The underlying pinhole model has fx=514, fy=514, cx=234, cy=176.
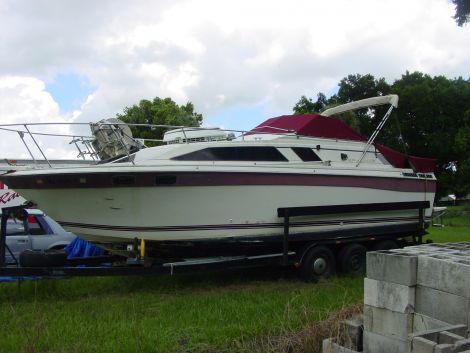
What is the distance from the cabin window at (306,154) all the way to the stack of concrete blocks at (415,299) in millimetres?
4156

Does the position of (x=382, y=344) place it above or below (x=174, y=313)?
above

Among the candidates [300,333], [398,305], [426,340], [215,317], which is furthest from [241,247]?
[426,340]

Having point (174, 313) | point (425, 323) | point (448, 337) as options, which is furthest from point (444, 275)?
point (174, 313)

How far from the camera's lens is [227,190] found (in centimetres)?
740

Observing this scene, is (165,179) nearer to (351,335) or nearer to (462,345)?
(351,335)

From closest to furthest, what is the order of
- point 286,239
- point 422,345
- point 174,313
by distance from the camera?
1. point 422,345
2. point 174,313
3. point 286,239

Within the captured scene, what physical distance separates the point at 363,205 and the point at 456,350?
5494mm

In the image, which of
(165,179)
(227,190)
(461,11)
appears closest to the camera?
(165,179)

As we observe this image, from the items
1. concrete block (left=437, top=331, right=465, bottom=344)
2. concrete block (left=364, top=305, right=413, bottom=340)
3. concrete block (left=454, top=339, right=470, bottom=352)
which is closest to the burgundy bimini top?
concrete block (left=364, top=305, right=413, bottom=340)

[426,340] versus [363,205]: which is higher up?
[363,205]

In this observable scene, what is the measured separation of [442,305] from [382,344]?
0.61 metres

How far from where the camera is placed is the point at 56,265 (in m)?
7.05

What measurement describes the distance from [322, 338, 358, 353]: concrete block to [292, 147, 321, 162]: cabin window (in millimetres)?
4502

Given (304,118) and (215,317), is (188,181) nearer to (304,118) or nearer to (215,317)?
(215,317)
